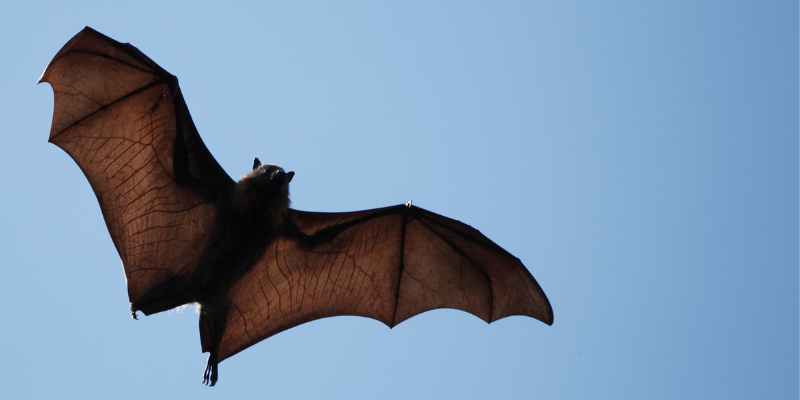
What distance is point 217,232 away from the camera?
8.62 meters

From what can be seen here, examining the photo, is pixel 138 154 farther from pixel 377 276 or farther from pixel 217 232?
pixel 377 276

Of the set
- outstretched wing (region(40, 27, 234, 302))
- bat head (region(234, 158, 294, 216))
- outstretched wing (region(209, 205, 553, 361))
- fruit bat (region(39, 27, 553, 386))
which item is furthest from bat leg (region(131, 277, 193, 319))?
bat head (region(234, 158, 294, 216))

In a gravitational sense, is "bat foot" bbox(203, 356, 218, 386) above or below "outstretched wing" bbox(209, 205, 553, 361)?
below

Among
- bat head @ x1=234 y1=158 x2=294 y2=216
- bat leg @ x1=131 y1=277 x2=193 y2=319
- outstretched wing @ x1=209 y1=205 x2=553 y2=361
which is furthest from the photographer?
outstretched wing @ x1=209 y1=205 x2=553 y2=361

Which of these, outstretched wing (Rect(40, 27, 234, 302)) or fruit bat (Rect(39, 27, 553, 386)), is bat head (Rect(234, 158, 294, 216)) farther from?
outstretched wing (Rect(40, 27, 234, 302))

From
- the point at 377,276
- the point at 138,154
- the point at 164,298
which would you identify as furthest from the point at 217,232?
the point at 377,276

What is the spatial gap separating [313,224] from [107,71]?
10.3 ft

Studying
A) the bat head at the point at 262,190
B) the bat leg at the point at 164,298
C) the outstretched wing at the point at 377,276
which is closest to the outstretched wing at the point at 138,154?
the bat leg at the point at 164,298

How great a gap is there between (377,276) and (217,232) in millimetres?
2225

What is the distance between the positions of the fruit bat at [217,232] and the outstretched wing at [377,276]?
14 mm

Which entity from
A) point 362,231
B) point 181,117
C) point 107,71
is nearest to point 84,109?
point 107,71

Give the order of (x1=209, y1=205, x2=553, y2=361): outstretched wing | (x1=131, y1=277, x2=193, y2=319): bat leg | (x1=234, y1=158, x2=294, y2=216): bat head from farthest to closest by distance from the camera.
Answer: (x1=209, y1=205, x2=553, y2=361): outstretched wing
(x1=234, y1=158, x2=294, y2=216): bat head
(x1=131, y1=277, x2=193, y2=319): bat leg

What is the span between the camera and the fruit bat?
855cm

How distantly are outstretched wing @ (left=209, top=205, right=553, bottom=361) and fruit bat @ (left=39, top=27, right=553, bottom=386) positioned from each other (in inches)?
0.6
